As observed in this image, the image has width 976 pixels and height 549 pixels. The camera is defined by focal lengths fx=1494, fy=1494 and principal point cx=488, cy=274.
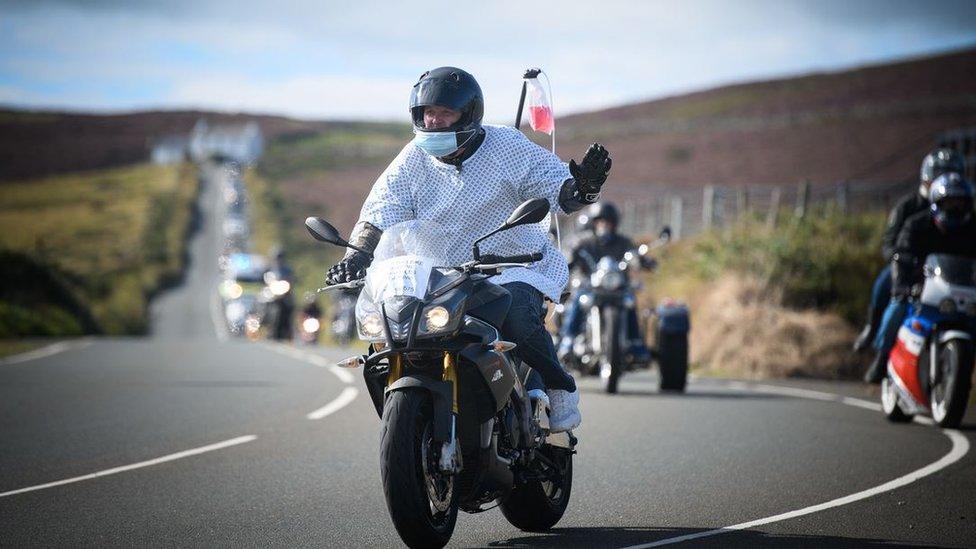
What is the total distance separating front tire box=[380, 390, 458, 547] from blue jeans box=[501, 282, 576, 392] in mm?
800

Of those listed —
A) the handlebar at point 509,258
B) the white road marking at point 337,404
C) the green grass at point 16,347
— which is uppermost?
the handlebar at point 509,258

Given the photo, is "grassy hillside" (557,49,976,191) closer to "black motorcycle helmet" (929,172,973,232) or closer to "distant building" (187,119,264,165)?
"distant building" (187,119,264,165)

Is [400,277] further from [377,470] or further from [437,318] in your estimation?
[377,470]

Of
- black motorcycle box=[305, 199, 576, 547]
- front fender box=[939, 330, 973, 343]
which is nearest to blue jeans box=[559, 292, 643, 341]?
front fender box=[939, 330, 973, 343]

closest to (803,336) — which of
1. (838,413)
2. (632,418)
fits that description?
(838,413)

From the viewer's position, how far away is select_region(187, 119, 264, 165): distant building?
375 ft

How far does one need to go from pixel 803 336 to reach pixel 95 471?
494 inches

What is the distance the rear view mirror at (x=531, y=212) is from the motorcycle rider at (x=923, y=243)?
262 inches

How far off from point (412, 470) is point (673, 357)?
10.1 m

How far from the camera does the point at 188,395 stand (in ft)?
50.3

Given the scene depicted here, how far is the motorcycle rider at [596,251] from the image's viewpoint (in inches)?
641

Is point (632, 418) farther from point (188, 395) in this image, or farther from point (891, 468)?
point (188, 395)

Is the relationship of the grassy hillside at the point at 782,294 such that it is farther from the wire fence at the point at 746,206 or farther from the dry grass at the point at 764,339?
the wire fence at the point at 746,206

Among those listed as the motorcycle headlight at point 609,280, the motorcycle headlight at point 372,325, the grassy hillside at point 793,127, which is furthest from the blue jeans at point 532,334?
the grassy hillside at point 793,127
